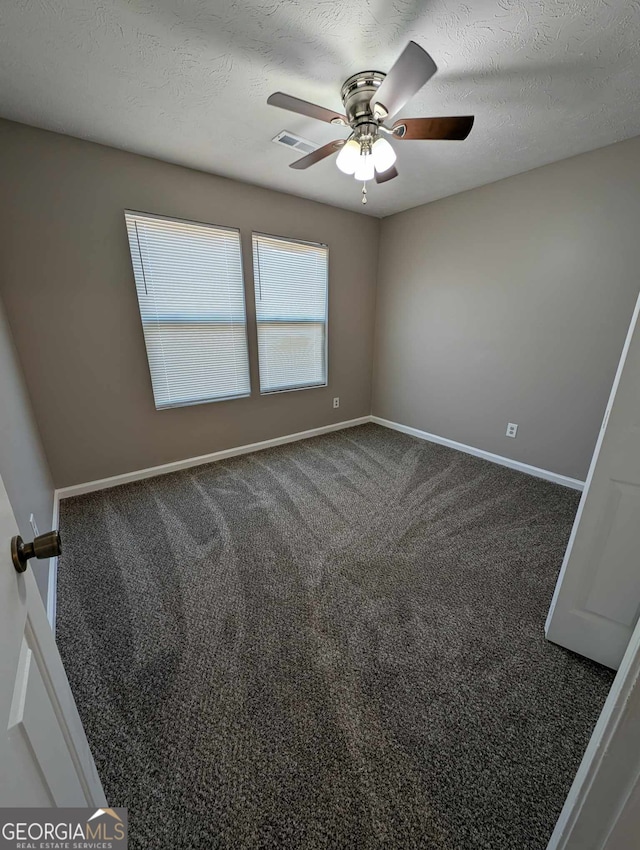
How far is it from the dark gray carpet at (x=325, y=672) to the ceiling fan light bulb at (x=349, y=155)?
2145 millimetres

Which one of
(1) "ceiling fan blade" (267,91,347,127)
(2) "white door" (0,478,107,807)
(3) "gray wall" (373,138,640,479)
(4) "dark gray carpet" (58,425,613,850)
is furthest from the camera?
(3) "gray wall" (373,138,640,479)

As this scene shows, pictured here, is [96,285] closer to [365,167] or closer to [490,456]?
[365,167]

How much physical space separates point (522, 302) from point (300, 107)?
2283 millimetres

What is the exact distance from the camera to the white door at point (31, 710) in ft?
1.53

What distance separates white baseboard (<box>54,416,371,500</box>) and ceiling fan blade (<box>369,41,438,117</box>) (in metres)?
2.76

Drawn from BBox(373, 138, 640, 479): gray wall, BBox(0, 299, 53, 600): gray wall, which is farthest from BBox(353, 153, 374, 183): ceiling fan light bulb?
BBox(0, 299, 53, 600): gray wall

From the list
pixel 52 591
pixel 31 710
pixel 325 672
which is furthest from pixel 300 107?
pixel 52 591

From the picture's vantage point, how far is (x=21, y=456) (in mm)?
1687

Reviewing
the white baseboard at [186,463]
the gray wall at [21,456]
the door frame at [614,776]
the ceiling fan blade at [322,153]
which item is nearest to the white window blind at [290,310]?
the white baseboard at [186,463]

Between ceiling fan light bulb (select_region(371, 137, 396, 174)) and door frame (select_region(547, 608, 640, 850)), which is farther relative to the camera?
ceiling fan light bulb (select_region(371, 137, 396, 174))

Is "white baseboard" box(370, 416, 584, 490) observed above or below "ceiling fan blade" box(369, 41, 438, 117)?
below

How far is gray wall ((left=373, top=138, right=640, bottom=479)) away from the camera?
2311 mm

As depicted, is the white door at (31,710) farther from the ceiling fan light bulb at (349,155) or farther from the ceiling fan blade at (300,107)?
the ceiling fan light bulb at (349,155)

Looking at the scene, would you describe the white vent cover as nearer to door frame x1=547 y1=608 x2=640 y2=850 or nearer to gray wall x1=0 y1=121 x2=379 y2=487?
gray wall x1=0 y1=121 x2=379 y2=487
